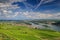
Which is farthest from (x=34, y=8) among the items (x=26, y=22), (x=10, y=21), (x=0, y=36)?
(x=0, y=36)

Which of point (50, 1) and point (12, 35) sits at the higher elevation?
point (50, 1)

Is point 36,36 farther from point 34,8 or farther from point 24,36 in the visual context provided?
point 34,8

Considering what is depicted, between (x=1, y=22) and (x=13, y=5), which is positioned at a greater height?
(x=13, y=5)

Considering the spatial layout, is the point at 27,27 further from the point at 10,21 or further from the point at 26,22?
the point at 10,21

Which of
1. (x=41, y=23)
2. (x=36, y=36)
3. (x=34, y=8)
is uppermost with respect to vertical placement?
(x=34, y=8)

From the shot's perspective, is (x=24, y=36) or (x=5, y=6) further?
(x=5, y=6)

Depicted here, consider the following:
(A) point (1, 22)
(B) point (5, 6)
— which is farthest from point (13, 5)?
(A) point (1, 22)
